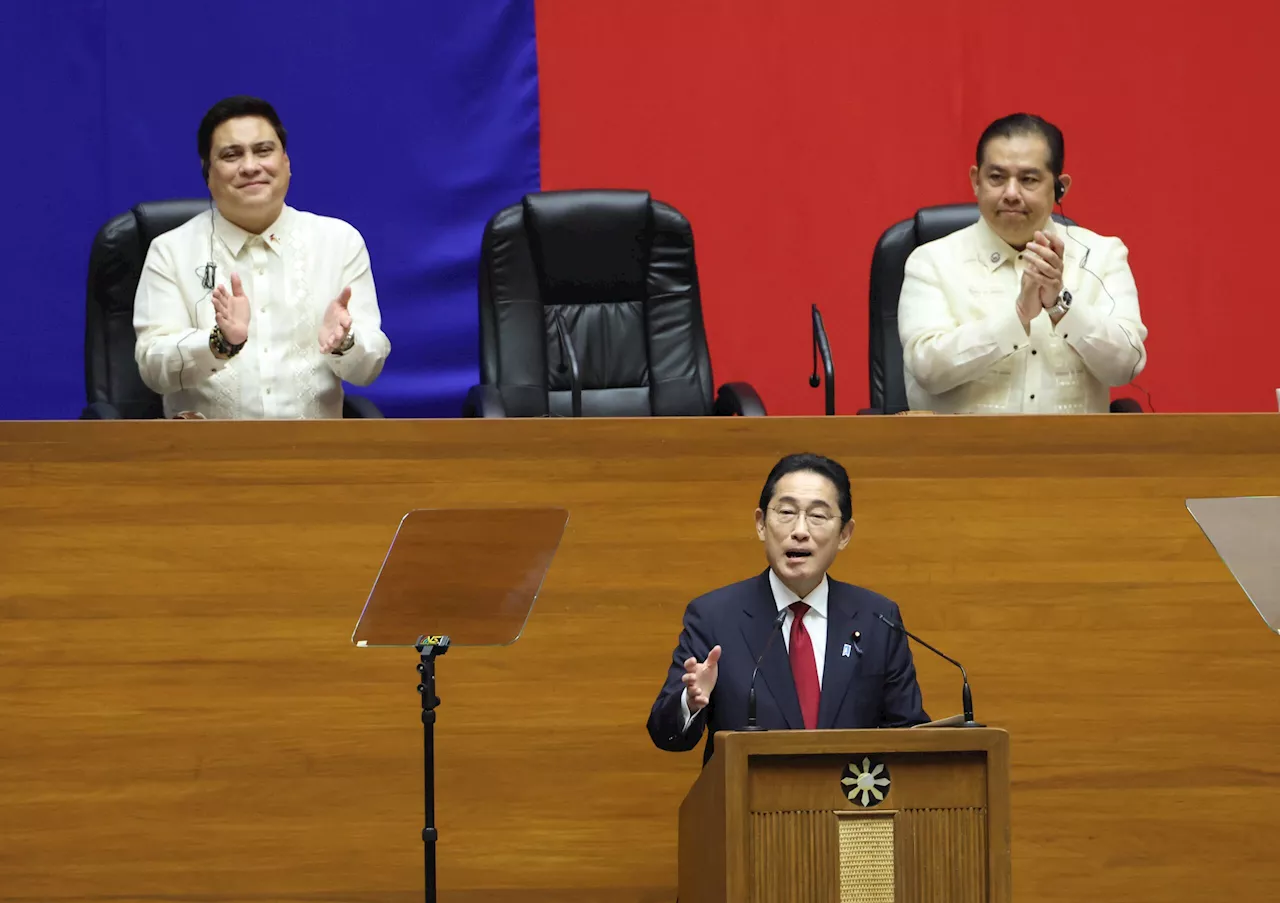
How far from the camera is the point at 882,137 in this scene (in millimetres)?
4820

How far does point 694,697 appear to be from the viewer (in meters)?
2.36

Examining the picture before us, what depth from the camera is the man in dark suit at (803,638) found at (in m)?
2.56

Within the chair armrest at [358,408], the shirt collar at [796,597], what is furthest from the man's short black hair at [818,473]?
the chair armrest at [358,408]

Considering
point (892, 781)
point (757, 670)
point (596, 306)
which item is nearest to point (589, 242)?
point (596, 306)

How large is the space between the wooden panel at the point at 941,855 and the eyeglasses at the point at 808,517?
1.95 feet

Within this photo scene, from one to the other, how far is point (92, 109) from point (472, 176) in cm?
99

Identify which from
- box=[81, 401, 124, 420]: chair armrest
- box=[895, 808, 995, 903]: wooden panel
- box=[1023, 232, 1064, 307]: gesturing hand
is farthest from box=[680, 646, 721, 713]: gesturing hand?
box=[81, 401, 124, 420]: chair armrest

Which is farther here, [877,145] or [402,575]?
[877,145]

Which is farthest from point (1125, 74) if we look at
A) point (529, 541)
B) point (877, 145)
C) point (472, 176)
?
point (529, 541)

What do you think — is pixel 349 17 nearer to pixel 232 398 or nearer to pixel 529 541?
pixel 232 398

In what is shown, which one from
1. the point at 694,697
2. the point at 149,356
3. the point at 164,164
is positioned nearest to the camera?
the point at 694,697

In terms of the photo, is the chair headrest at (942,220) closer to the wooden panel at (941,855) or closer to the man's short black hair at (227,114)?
the man's short black hair at (227,114)

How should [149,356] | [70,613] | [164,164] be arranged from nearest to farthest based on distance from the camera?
1. [70,613]
2. [149,356]
3. [164,164]

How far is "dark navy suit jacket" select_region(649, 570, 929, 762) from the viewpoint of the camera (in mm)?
2557
